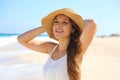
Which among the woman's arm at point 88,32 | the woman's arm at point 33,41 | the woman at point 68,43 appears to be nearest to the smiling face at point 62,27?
the woman at point 68,43

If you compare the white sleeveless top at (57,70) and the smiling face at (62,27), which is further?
the smiling face at (62,27)

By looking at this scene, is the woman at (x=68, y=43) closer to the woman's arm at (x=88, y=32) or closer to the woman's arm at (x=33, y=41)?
the woman's arm at (x=88, y=32)

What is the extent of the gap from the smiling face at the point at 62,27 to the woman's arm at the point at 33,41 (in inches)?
17.4

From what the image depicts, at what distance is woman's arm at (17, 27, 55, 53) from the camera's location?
388 centimetres

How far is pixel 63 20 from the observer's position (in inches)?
136

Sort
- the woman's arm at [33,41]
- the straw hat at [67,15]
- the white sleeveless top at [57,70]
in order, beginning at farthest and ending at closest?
the woman's arm at [33,41], the straw hat at [67,15], the white sleeveless top at [57,70]

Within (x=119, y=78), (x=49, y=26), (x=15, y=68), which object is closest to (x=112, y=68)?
(x=119, y=78)

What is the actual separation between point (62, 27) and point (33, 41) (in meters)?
0.70

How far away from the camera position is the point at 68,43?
349 cm

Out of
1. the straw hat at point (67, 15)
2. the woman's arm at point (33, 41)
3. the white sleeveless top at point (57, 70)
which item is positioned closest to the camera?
the white sleeveless top at point (57, 70)

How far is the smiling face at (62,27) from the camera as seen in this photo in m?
3.41

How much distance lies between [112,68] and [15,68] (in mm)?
2458

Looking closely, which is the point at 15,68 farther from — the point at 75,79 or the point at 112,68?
the point at 75,79

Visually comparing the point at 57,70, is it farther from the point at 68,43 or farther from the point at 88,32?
the point at 88,32
